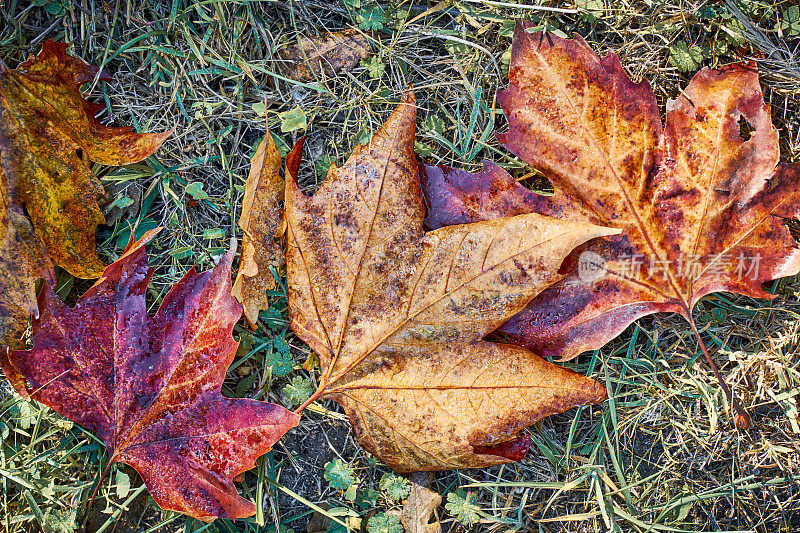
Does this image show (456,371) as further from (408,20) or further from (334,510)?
(408,20)

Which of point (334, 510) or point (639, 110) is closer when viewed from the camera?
point (639, 110)

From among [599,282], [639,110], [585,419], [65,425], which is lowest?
[585,419]

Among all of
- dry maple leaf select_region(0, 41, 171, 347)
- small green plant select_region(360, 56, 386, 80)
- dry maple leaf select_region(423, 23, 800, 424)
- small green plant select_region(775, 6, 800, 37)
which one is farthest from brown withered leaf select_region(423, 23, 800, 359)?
dry maple leaf select_region(0, 41, 171, 347)

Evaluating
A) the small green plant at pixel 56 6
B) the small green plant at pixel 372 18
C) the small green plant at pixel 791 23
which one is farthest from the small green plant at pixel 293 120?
the small green plant at pixel 791 23

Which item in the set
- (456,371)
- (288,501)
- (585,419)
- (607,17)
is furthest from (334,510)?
(607,17)

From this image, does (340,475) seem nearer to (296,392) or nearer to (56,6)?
(296,392)

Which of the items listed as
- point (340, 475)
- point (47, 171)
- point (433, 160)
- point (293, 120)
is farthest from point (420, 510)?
point (47, 171)

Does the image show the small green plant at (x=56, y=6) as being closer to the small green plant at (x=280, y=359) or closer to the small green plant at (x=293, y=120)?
the small green plant at (x=293, y=120)
